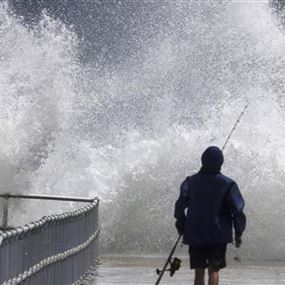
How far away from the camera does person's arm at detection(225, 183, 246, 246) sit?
14070 mm

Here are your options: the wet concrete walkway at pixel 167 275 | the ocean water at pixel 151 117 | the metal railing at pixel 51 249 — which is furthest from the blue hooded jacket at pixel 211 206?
the ocean water at pixel 151 117

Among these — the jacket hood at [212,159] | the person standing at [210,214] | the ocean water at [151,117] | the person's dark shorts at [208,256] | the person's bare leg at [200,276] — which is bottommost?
the person's bare leg at [200,276]

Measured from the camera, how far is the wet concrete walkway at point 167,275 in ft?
61.5

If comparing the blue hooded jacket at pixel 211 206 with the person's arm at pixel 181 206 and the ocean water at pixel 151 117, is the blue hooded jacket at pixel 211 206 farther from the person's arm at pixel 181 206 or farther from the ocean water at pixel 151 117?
the ocean water at pixel 151 117

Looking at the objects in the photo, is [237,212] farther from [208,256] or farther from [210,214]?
[208,256]

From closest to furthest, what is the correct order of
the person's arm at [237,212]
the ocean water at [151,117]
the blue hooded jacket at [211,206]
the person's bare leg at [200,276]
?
the person's arm at [237,212] < the blue hooded jacket at [211,206] < the person's bare leg at [200,276] < the ocean water at [151,117]

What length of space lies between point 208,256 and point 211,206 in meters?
0.49

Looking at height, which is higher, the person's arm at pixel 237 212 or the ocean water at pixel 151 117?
the ocean water at pixel 151 117

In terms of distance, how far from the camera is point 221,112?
36.8 meters

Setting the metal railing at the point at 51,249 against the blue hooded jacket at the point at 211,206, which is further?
the blue hooded jacket at the point at 211,206

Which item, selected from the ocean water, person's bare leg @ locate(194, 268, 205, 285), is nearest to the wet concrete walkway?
the ocean water

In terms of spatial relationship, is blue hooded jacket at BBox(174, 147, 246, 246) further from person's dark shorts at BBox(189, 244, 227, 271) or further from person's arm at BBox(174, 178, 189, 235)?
person's dark shorts at BBox(189, 244, 227, 271)

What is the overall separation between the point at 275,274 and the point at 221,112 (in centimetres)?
1683

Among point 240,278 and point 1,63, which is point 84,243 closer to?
point 240,278
